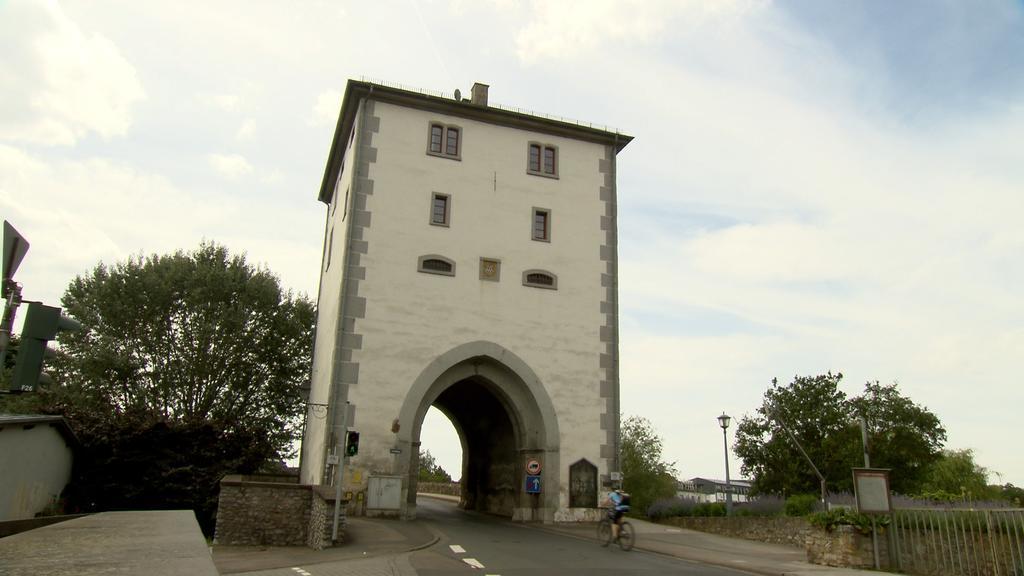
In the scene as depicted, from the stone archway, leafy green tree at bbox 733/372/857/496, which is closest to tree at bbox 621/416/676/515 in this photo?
leafy green tree at bbox 733/372/857/496

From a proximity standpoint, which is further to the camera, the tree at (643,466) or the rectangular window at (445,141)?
the tree at (643,466)

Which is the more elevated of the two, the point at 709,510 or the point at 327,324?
the point at 327,324

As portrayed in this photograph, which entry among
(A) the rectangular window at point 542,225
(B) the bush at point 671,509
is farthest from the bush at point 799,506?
(A) the rectangular window at point 542,225

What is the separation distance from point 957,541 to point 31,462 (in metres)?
23.1

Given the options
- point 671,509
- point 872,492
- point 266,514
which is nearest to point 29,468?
point 266,514

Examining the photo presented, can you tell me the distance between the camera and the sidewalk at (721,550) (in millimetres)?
13418

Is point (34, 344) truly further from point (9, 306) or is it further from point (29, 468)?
point (29, 468)

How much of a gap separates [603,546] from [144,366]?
2354 cm

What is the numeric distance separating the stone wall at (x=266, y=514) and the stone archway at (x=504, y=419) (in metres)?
5.63

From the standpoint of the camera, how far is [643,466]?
51094 mm

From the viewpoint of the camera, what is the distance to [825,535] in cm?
1462

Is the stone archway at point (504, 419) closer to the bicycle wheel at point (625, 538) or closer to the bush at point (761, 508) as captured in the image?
the bush at point (761, 508)

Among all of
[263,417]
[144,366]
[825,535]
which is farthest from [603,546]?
[144,366]

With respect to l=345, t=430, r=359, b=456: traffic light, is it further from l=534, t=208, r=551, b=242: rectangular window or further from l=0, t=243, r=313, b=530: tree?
l=0, t=243, r=313, b=530: tree
